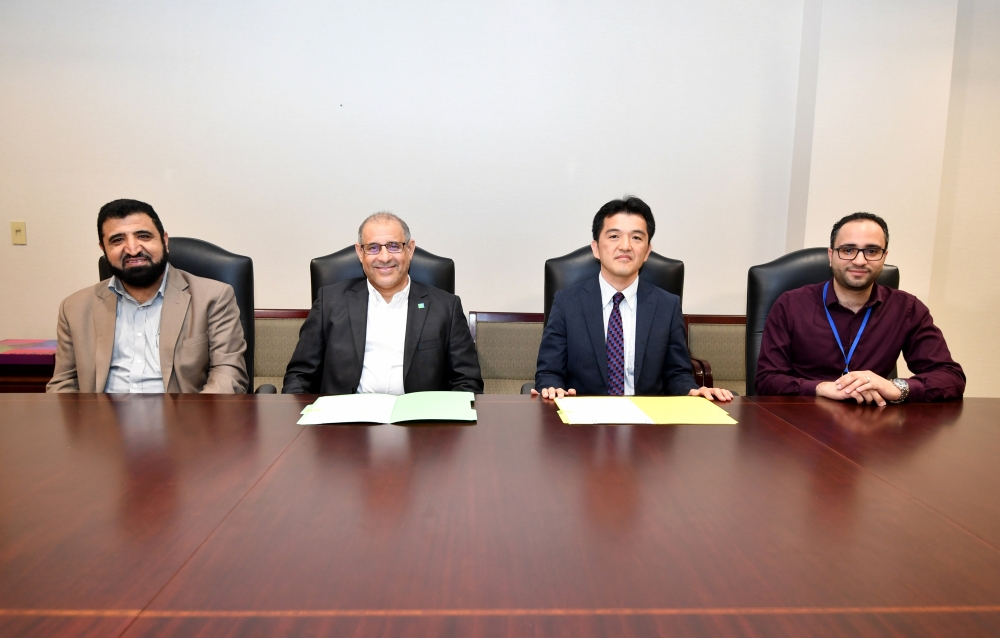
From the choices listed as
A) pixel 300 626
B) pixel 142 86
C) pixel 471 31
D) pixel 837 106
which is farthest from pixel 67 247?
pixel 837 106

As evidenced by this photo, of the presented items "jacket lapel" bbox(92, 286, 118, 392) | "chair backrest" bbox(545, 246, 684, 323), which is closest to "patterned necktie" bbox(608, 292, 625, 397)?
"chair backrest" bbox(545, 246, 684, 323)

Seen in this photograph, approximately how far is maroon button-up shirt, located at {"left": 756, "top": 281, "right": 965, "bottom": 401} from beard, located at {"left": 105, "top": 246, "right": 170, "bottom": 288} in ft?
7.39

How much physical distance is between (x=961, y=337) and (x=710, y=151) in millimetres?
1863

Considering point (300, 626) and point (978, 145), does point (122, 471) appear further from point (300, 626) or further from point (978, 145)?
point (978, 145)

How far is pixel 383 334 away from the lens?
2479 millimetres

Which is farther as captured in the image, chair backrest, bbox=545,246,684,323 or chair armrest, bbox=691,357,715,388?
chair armrest, bbox=691,357,715,388

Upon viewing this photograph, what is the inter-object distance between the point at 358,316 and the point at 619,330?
1.02 meters

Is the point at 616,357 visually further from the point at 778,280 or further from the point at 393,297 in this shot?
the point at 393,297

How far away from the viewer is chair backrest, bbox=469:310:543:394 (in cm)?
331

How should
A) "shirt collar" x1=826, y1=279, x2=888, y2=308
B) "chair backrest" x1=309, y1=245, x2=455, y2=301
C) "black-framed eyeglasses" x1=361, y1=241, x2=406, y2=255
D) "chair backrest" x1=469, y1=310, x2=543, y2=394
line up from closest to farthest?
"shirt collar" x1=826, y1=279, x2=888, y2=308, "black-framed eyeglasses" x1=361, y1=241, x2=406, y2=255, "chair backrest" x1=309, y1=245, x2=455, y2=301, "chair backrest" x1=469, y1=310, x2=543, y2=394

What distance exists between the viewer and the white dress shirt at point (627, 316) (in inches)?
93.4

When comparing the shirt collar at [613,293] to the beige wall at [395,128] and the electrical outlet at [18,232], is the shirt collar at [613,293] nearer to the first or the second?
the beige wall at [395,128]

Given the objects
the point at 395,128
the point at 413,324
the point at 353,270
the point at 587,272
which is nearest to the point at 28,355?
the point at 353,270

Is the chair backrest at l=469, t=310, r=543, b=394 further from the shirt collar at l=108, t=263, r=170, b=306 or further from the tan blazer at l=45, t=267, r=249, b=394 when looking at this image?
the shirt collar at l=108, t=263, r=170, b=306
